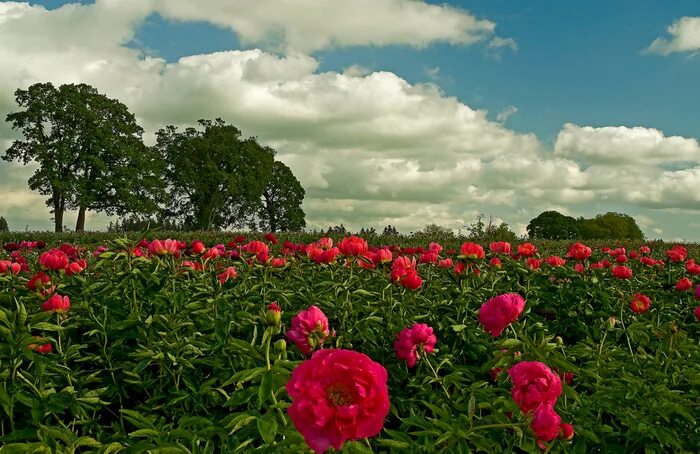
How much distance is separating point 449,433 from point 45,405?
6.16 ft

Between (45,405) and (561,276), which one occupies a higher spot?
(561,276)

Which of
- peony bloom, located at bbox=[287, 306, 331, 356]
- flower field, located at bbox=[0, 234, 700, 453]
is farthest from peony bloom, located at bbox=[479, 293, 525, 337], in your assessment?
peony bloom, located at bbox=[287, 306, 331, 356]

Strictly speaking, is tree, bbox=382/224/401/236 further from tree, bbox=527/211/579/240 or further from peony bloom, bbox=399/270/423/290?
tree, bbox=527/211/579/240

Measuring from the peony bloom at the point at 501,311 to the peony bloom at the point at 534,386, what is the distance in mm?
626

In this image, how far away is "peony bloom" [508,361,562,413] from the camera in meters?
2.51

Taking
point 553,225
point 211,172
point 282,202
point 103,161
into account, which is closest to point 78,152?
point 103,161

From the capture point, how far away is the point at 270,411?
265cm

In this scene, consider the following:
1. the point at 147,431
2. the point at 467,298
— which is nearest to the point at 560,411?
the point at 467,298

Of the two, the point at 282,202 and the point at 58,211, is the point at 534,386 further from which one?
the point at 282,202

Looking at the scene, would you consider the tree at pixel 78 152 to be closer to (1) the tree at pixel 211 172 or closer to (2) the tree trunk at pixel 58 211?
(2) the tree trunk at pixel 58 211

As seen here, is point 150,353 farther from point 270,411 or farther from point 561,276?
point 561,276

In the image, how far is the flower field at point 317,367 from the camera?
8.30 ft

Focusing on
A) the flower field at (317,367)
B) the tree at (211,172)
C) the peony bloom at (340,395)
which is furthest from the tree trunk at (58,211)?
the peony bloom at (340,395)

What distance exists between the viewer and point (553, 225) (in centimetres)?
6975
